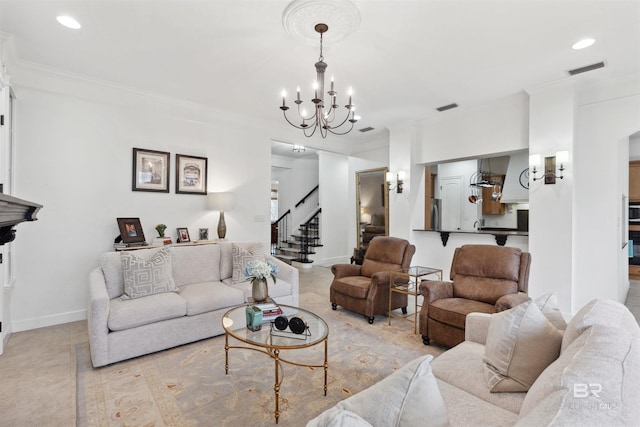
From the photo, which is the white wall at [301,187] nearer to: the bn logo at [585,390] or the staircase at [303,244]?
the staircase at [303,244]

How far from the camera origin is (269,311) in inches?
95.6

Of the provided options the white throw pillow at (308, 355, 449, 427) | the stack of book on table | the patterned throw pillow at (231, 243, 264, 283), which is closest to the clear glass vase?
the stack of book on table

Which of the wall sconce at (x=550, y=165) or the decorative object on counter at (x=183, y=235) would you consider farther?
the decorative object on counter at (x=183, y=235)

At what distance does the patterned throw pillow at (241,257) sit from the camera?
3.71 meters

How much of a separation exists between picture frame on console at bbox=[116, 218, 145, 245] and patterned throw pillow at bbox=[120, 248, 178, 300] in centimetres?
75

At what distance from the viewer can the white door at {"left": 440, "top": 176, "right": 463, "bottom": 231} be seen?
7.81 m

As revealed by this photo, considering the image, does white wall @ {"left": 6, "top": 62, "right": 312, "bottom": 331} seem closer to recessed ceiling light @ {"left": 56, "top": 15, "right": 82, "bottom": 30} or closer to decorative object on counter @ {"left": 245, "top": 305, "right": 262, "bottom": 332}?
recessed ceiling light @ {"left": 56, "top": 15, "right": 82, "bottom": 30}

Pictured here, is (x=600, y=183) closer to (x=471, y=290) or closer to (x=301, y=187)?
(x=471, y=290)

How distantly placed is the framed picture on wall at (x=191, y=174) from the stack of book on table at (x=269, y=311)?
2.67 m

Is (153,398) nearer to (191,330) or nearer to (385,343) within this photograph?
(191,330)

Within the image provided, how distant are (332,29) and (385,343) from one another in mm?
2946

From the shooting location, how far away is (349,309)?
12.7 feet

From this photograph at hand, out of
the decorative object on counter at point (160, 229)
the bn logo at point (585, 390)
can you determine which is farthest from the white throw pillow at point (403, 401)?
the decorative object on counter at point (160, 229)

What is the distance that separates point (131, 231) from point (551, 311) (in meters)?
4.25
